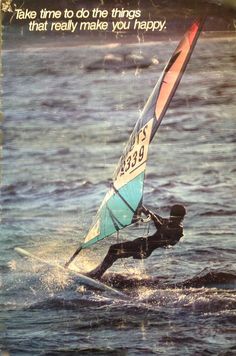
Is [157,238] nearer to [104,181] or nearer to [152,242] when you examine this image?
[152,242]

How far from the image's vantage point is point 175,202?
2920mm

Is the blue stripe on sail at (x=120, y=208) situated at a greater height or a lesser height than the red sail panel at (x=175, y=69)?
lesser

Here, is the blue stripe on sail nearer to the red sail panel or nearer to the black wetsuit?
the black wetsuit

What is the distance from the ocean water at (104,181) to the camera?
289 centimetres

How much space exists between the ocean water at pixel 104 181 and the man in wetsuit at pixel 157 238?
3cm

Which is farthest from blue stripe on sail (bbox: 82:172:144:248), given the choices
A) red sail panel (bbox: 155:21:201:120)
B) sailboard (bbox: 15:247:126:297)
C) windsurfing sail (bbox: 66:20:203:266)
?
red sail panel (bbox: 155:21:201:120)

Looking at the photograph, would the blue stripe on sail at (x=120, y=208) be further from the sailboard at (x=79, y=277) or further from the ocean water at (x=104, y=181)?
the sailboard at (x=79, y=277)

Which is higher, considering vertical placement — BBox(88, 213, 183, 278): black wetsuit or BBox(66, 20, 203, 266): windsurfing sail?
BBox(66, 20, 203, 266): windsurfing sail

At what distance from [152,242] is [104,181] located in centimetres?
39

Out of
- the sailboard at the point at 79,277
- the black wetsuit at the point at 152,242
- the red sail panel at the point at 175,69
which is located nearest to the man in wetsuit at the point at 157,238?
the black wetsuit at the point at 152,242

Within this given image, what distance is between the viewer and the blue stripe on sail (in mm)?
2906

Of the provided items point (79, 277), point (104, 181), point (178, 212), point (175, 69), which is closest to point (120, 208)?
point (104, 181)

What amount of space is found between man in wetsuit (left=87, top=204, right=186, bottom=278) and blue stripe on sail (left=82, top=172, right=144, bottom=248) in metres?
0.07

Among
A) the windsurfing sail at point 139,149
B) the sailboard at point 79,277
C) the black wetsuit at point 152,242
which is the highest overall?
the windsurfing sail at point 139,149
